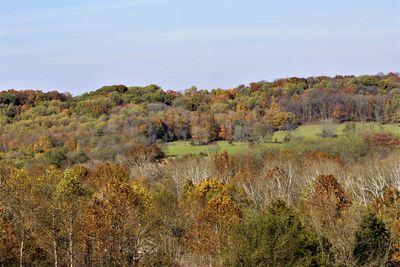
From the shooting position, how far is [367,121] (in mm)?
141875

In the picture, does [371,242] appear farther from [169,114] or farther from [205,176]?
[169,114]

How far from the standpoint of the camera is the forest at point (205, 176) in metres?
38.3

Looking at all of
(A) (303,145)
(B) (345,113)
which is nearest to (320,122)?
(B) (345,113)

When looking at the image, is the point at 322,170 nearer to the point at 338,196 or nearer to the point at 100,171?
the point at 338,196

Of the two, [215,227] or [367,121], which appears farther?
[367,121]

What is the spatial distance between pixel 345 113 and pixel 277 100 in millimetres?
19151

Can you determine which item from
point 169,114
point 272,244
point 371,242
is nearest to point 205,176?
point 371,242

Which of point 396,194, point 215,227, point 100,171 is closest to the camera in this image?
point 215,227

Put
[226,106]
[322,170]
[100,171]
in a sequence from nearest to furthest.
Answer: [322,170]
[100,171]
[226,106]

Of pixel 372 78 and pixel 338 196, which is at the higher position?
pixel 372 78

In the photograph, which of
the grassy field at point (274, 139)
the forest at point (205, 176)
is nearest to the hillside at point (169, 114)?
the forest at point (205, 176)

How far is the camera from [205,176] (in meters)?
83.6

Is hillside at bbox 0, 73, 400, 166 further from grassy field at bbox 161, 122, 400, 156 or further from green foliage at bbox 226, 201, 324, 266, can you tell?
green foliage at bbox 226, 201, 324, 266

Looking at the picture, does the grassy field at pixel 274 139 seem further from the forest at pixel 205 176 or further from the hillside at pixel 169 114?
the hillside at pixel 169 114
